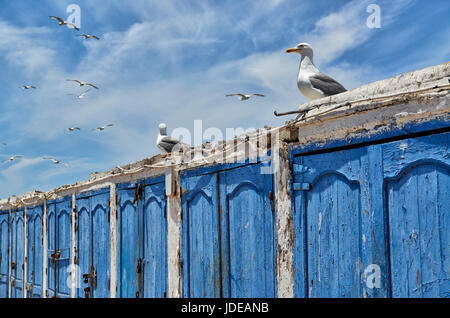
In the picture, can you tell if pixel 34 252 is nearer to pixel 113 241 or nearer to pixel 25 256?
pixel 25 256

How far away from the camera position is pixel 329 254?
3387 millimetres

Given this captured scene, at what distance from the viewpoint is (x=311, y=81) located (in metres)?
4.03

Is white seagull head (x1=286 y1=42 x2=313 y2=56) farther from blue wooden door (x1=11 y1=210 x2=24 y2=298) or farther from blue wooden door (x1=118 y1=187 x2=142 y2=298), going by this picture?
blue wooden door (x1=11 y1=210 x2=24 y2=298)

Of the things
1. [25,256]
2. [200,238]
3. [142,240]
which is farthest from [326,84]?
[25,256]

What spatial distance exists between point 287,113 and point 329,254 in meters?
1.29

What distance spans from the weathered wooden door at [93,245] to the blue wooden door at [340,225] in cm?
457

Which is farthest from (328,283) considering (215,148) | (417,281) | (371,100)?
(215,148)

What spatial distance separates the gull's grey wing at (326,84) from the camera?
3893 millimetres

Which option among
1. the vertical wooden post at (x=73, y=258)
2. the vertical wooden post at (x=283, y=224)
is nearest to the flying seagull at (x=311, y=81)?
the vertical wooden post at (x=283, y=224)

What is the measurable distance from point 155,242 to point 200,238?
1.19m

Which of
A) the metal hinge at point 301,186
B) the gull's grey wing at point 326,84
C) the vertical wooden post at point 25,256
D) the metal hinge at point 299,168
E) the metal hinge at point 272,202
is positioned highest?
the gull's grey wing at point 326,84

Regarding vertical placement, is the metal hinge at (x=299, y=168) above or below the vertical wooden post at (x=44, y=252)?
above

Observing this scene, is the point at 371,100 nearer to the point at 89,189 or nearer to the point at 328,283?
the point at 328,283

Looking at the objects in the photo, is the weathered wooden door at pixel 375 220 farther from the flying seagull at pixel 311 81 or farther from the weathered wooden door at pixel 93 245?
the weathered wooden door at pixel 93 245
